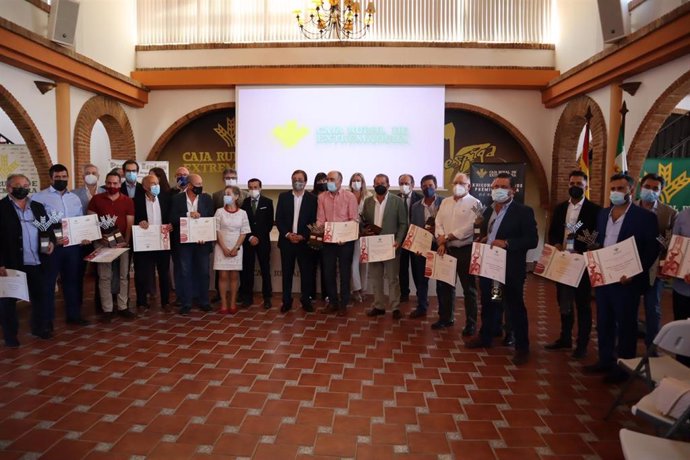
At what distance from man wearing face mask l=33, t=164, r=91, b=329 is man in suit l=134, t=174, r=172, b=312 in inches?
23.7

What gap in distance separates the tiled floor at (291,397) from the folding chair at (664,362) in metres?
0.39

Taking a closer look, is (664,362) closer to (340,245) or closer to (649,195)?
(649,195)

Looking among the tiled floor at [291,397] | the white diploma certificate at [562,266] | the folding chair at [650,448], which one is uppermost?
the white diploma certificate at [562,266]

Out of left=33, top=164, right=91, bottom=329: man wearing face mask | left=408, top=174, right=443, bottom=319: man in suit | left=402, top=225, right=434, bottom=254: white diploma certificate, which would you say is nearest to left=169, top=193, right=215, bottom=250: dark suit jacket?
left=33, top=164, right=91, bottom=329: man wearing face mask

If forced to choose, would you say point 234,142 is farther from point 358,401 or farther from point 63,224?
point 358,401

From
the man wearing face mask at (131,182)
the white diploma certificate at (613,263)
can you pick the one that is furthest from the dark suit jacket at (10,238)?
the white diploma certificate at (613,263)

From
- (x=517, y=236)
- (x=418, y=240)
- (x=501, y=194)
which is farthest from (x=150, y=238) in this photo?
(x=517, y=236)

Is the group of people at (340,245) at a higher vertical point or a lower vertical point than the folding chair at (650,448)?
higher

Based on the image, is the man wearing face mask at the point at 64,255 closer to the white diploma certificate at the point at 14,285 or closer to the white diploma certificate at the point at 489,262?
the white diploma certificate at the point at 14,285

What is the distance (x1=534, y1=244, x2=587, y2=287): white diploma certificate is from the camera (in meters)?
3.86

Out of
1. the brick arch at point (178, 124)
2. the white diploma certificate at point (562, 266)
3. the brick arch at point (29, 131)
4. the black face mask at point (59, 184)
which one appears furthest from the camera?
the brick arch at point (178, 124)

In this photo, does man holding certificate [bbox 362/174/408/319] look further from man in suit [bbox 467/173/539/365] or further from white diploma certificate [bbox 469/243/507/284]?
man in suit [bbox 467/173/539/365]

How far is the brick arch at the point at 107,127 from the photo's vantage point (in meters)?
7.37

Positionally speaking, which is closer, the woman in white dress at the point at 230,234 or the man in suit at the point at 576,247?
the man in suit at the point at 576,247
